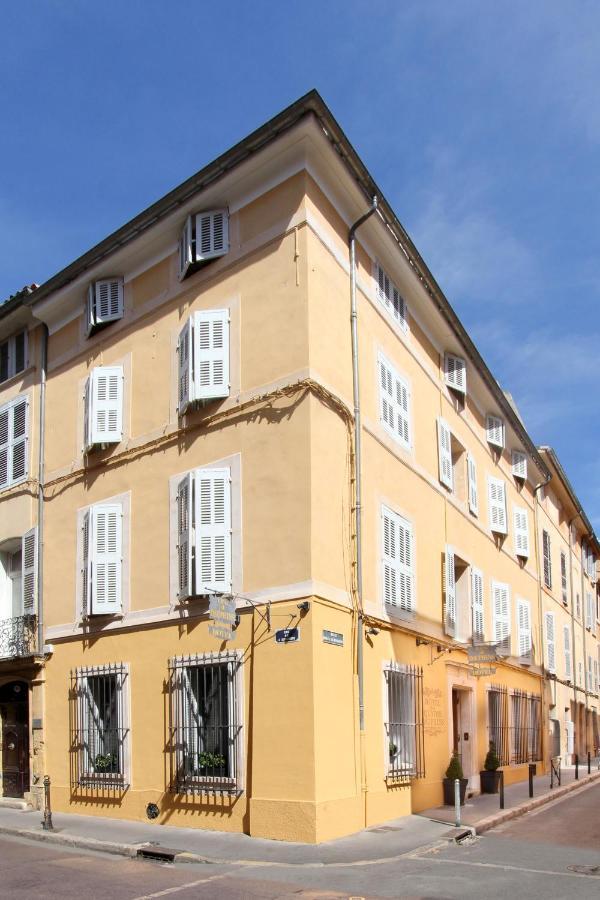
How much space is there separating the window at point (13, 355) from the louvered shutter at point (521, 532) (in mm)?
13678

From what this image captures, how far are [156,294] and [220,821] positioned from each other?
8438 millimetres

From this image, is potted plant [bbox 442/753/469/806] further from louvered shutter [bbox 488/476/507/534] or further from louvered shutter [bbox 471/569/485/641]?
louvered shutter [bbox 488/476/507/534]

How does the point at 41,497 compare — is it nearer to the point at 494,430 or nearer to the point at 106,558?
the point at 106,558

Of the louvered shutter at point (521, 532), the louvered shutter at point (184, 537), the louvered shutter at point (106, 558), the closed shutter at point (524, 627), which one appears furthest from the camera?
the louvered shutter at point (521, 532)

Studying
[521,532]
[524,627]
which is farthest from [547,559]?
[524,627]

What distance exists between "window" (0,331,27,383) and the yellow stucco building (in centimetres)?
25

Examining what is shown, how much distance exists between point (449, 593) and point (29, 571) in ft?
25.8

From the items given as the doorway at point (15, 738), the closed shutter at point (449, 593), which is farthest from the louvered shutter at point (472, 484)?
the doorway at point (15, 738)

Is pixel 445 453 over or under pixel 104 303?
under

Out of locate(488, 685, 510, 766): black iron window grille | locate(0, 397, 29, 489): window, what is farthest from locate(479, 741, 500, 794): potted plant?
locate(0, 397, 29, 489): window

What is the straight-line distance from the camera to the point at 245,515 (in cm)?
1337

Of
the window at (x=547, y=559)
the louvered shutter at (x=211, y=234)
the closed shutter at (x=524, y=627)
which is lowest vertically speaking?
the closed shutter at (x=524, y=627)

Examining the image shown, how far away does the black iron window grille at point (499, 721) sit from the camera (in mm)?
20547

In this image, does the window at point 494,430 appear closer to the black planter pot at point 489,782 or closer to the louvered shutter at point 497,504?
the louvered shutter at point 497,504
